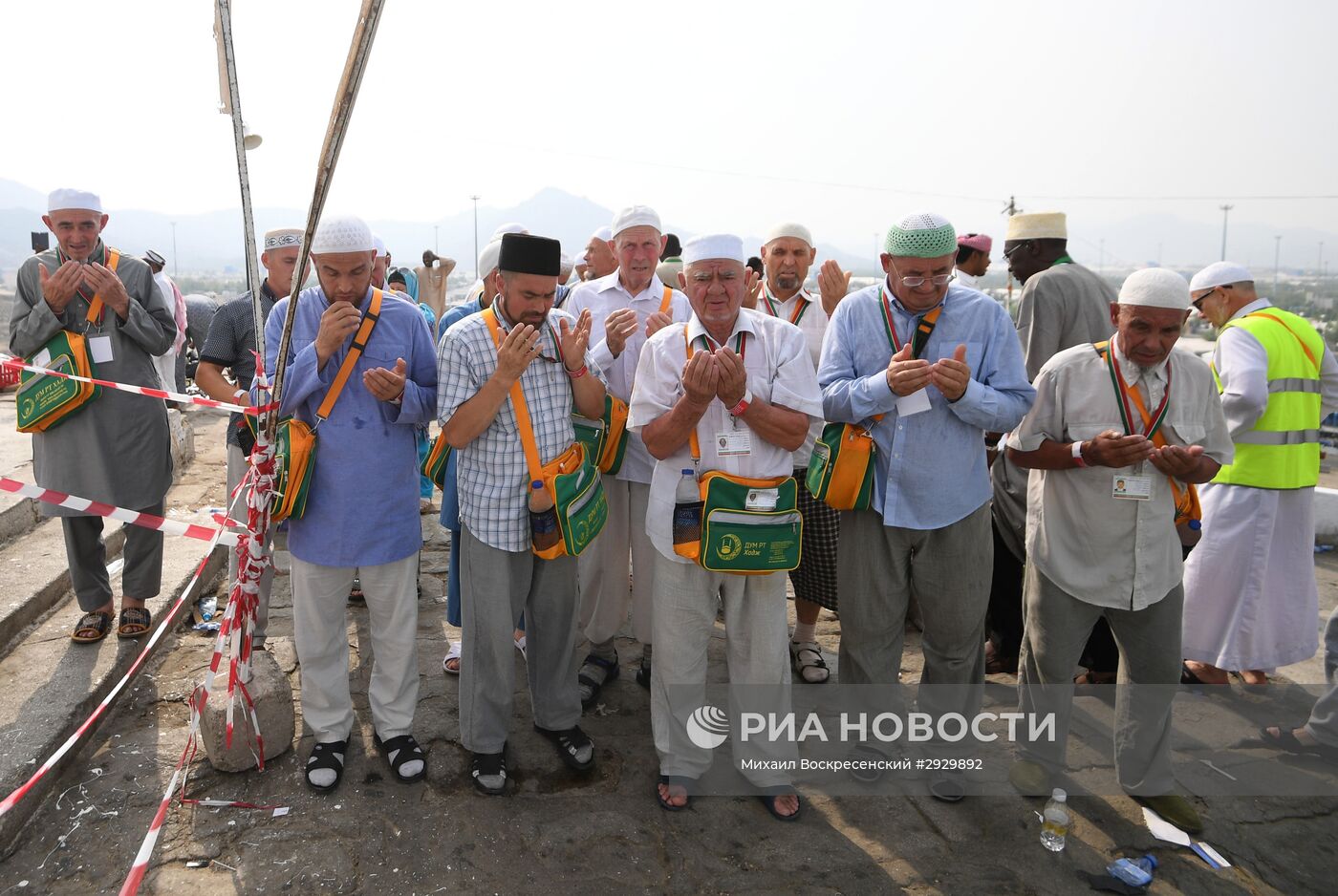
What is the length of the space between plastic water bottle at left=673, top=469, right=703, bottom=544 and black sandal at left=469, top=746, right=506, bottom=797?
1.16 m

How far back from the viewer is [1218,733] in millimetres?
3984

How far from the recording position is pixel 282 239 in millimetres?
4137

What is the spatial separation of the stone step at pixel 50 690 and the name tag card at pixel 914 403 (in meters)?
3.49

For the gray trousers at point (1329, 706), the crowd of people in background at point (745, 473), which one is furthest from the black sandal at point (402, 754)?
the gray trousers at point (1329, 706)

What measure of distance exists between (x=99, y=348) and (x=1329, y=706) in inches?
235

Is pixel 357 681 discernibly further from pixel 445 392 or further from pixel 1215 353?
pixel 1215 353

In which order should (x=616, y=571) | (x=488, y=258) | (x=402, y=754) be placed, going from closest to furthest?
(x=402, y=754)
(x=616, y=571)
(x=488, y=258)

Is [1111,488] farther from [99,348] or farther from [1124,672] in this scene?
[99,348]

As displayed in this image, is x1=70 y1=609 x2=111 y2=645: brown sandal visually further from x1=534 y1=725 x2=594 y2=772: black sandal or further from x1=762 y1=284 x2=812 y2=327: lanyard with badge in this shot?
x1=762 y1=284 x2=812 y2=327: lanyard with badge

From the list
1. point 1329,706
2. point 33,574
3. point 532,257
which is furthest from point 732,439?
point 33,574

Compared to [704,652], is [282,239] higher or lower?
higher

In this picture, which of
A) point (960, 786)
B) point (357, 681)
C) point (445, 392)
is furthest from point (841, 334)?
point (357, 681)

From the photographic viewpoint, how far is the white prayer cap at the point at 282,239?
4109mm

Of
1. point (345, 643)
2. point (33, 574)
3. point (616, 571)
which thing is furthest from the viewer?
point (33, 574)
